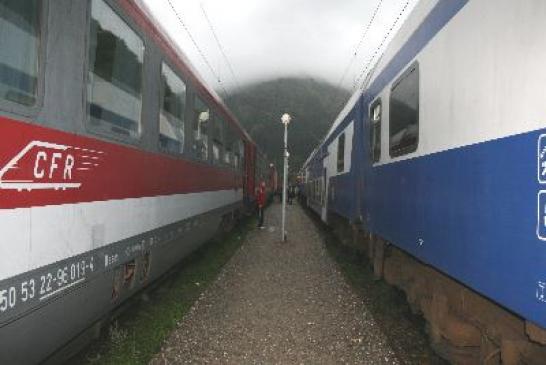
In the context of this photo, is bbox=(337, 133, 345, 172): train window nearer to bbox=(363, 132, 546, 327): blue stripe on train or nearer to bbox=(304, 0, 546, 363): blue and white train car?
bbox=(304, 0, 546, 363): blue and white train car

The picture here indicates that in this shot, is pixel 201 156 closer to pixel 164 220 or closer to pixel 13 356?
pixel 164 220

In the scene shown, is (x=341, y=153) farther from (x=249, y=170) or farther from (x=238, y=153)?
(x=249, y=170)

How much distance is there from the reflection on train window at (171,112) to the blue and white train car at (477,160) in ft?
8.53

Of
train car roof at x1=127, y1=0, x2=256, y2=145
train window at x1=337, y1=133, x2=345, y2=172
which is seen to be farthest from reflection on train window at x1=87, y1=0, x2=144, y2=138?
train window at x1=337, y1=133, x2=345, y2=172

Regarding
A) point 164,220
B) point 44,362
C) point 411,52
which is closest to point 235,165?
point 164,220

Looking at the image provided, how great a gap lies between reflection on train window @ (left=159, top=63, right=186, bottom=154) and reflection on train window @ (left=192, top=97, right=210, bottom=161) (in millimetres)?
917

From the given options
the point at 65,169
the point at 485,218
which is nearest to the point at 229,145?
the point at 65,169

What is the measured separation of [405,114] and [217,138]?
19.5ft

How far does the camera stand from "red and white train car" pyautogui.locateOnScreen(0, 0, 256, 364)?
9.86 ft

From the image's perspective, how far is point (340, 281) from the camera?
8875 millimetres

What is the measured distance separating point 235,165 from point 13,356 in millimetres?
11286

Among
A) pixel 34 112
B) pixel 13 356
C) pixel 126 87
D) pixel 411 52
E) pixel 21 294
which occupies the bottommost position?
pixel 13 356

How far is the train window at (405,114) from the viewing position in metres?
5.09

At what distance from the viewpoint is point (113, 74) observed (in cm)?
461
